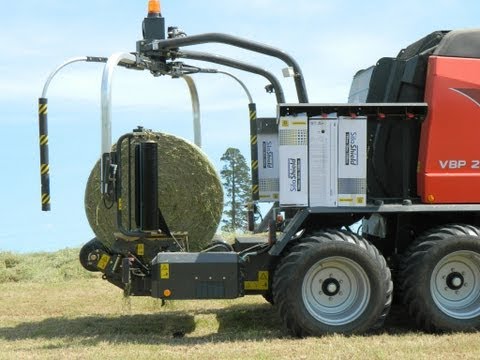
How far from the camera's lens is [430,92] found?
769 centimetres

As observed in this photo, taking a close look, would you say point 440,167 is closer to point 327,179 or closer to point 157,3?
point 327,179

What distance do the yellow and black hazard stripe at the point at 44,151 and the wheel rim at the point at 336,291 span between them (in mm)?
3132

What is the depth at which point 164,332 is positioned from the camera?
26.7 ft

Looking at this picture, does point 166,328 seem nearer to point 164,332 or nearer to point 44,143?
point 164,332

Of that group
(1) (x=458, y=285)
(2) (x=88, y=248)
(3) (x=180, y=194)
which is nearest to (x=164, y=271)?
(3) (x=180, y=194)

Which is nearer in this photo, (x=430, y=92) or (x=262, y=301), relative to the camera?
(x=430, y=92)

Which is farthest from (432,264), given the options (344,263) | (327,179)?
(327,179)

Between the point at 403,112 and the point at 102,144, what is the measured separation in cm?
308

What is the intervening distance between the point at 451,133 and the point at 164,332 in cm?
369

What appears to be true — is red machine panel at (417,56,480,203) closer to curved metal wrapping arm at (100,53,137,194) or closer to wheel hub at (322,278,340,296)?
wheel hub at (322,278,340,296)

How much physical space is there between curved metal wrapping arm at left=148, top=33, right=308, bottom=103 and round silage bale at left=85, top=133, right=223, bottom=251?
107 cm

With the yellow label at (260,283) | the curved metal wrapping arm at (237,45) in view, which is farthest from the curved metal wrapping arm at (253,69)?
the yellow label at (260,283)

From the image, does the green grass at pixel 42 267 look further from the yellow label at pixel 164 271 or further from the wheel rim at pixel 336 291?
the wheel rim at pixel 336 291

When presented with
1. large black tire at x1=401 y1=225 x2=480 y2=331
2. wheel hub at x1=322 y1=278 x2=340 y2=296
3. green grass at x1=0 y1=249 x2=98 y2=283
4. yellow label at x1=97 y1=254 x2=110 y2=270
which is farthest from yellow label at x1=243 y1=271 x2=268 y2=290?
green grass at x1=0 y1=249 x2=98 y2=283
